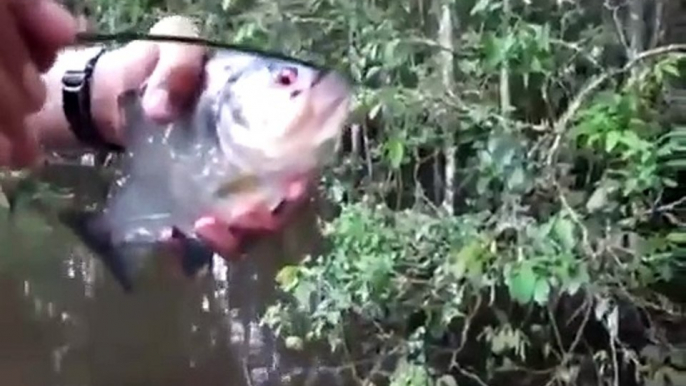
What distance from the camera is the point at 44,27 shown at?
345mm

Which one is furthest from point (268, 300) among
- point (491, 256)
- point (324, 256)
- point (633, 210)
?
point (633, 210)

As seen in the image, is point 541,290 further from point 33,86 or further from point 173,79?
point 33,86

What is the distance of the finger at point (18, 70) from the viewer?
1.10 feet

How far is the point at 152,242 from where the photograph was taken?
627 mm

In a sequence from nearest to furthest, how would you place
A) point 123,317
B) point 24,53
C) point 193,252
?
point 24,53 < point 193,252 < point 123,317

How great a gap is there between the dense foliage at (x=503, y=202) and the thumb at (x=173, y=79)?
412 millimetres

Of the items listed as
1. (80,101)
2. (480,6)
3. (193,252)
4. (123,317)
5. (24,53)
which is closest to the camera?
(24,53)

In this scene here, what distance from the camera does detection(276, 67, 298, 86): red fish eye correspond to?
50 cm

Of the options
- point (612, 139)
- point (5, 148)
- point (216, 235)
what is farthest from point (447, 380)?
point (5, 148)

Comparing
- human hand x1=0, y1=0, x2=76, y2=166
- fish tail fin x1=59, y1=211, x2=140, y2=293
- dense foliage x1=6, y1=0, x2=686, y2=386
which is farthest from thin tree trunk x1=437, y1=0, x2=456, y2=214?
human hand x1=0, y1=0, x2=76, y2=166

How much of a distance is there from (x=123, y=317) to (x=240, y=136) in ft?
1.15

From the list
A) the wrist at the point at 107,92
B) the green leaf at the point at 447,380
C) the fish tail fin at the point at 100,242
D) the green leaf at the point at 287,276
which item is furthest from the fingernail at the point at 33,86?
the green leaf at the point at 447,380

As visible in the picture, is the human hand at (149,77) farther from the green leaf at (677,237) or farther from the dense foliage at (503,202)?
the green leaf at (677,237)

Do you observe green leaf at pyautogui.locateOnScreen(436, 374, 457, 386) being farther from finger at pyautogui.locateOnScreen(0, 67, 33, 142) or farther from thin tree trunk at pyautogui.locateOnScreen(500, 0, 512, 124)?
finger at pyautogui.locateOnScreen(0, 67, 33, 142)
